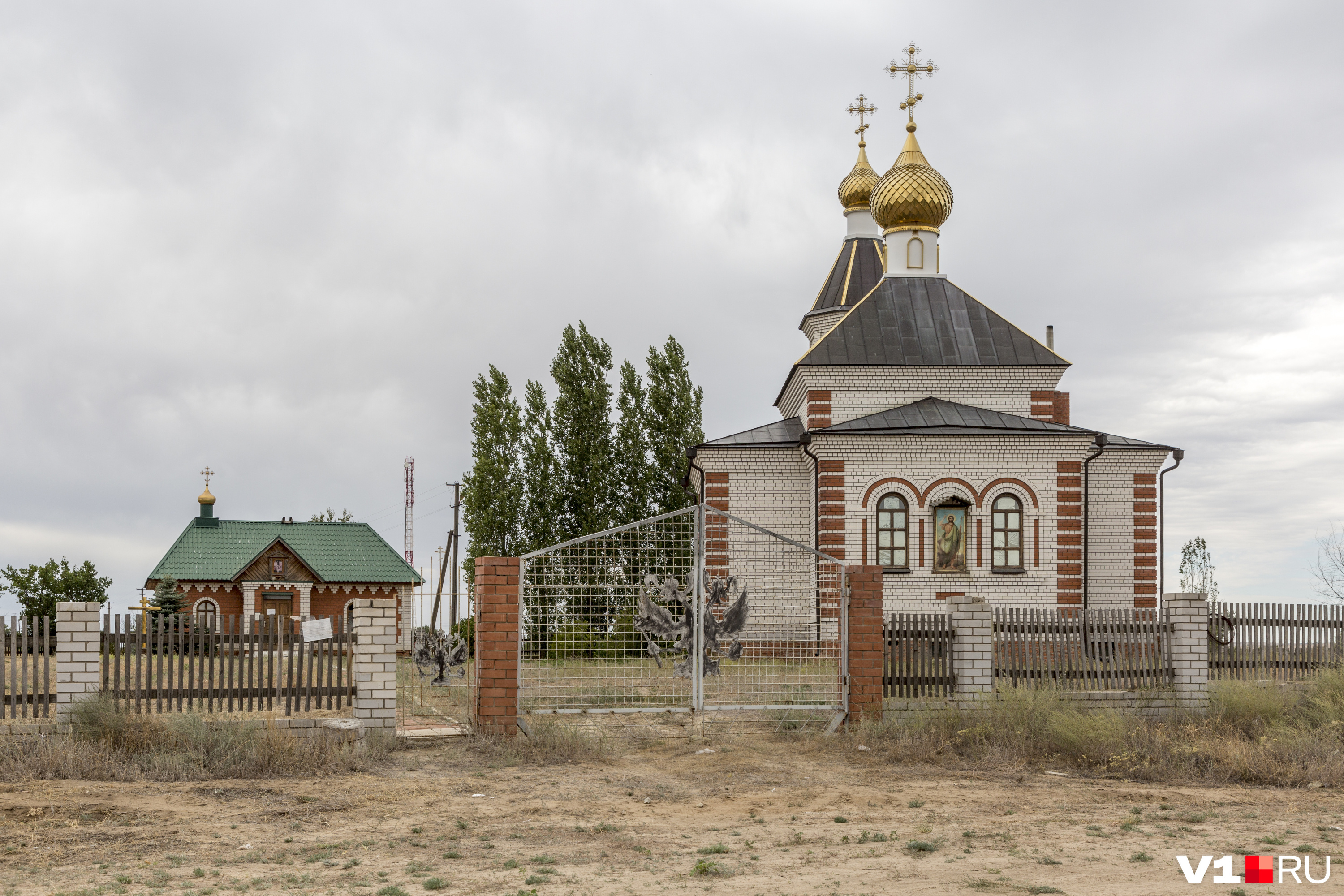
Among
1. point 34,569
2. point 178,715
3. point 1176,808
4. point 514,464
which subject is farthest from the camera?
point 34,569

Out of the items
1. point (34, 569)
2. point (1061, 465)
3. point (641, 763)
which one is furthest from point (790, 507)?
point (34, 569)

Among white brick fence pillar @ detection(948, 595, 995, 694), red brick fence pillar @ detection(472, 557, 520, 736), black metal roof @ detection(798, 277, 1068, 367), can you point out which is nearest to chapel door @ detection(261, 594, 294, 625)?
black metal roof @ detection(798, 277, 1068, 367)

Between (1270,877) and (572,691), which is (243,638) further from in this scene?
(1270,877)

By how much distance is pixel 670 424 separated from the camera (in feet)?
101

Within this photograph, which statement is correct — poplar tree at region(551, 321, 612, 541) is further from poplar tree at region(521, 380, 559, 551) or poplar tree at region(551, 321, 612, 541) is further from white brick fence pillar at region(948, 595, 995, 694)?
white brick fence pillar at region(948, 595, 995, 694)

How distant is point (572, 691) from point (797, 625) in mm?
7793

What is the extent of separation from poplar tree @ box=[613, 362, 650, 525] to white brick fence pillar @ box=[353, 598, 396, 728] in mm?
18844

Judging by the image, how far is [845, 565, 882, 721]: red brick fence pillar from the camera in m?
12.0

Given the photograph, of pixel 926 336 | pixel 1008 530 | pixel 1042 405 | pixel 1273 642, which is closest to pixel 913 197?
pixel 926 336

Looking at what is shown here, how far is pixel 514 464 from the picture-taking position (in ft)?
99.6

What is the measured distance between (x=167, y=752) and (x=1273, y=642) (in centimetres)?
1255

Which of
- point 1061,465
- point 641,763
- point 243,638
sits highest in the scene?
point 1061,465

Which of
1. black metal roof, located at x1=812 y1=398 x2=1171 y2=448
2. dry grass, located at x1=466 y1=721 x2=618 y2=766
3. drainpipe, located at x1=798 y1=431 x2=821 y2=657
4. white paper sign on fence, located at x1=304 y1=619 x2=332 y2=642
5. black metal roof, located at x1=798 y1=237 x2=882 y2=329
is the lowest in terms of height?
dry grass, located at x1=466 y1=721 x2=618 y2=766

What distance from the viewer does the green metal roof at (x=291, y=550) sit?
3453 centimetres
